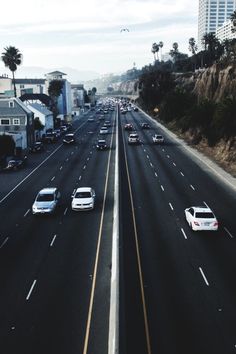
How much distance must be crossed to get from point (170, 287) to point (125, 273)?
7.98 ft

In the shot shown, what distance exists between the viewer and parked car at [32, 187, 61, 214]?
30641 mm

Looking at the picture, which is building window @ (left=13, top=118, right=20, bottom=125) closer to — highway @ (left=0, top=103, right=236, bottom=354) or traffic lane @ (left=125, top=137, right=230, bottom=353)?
highway @ (left=0, top=103, right=236, bottom=354)

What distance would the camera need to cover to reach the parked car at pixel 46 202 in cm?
3064

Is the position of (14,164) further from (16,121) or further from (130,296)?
(130,296)

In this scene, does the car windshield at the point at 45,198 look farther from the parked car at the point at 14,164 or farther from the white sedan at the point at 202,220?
the parked car at the point at 14,164

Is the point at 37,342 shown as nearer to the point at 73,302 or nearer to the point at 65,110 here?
the point at 73,302

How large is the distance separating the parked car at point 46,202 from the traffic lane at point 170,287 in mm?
6340

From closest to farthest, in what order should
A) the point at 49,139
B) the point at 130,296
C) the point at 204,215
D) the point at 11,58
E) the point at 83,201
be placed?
the point at 130,296 < the point at 204,215 < the point at 83,201 < the point at 49,139 < the point at 11,58

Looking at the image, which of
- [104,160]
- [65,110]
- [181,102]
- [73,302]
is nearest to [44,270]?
[73,302]

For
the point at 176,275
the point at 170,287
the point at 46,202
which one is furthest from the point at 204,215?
the point at 46,202

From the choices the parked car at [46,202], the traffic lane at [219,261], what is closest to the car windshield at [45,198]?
the parked car at [46,202]

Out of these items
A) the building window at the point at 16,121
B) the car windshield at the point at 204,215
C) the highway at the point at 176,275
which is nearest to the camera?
the highway at the point at 176,275

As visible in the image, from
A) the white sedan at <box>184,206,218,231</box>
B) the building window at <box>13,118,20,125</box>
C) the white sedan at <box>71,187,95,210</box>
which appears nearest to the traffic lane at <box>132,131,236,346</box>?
the white sedan at <box>184,206,218,231</box>

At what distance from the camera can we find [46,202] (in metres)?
31.4
